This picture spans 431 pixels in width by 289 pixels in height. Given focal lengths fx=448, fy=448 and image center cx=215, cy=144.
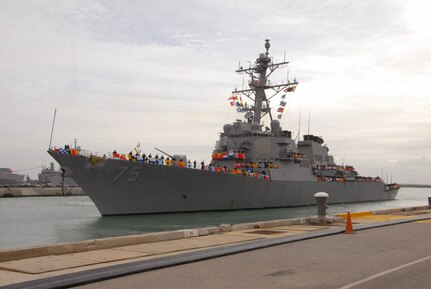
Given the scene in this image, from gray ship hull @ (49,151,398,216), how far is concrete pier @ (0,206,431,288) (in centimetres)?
1395

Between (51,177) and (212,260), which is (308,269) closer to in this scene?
(212,260)

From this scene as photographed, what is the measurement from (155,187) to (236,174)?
584cm

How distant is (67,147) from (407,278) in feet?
67.9

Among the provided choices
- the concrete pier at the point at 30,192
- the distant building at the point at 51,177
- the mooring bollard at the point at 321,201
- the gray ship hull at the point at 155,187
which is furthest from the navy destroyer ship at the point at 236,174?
the distant building at the point at 51,177

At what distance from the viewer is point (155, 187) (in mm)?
24734

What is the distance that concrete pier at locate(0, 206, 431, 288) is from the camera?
5.63 m

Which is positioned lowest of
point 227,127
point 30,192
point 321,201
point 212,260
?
point 30,192

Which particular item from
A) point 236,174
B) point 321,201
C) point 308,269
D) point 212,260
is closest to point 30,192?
point 236,174

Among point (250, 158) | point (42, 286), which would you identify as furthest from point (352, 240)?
point (250, 158)

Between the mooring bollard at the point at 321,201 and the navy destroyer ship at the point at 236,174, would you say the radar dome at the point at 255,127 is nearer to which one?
the navy destroyer ship at the point at 236,174

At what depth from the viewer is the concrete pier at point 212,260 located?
5.63 meters

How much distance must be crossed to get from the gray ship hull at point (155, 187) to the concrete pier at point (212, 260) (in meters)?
13.9

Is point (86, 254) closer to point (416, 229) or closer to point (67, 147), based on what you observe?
point (416, 229)

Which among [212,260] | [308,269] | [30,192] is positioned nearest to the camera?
[308,269]
